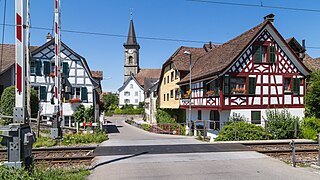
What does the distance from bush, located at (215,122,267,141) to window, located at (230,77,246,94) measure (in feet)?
10.5

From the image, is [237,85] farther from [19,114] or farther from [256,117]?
[19,114]

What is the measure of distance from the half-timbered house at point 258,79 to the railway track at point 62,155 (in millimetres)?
11423

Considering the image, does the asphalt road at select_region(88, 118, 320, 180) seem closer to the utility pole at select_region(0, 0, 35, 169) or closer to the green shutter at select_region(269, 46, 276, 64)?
the utility pole at select_region(0, 0, 35, 169)

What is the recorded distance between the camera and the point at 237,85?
21.5 m

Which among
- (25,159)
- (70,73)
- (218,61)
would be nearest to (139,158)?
(25,159)

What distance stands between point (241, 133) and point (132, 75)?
2646 inches

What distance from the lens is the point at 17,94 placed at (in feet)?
20.4

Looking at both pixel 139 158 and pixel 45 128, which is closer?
pixel 139 158

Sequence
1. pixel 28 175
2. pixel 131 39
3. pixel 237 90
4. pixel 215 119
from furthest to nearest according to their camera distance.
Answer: pixel 131 39 < pixel 215 119 < pixel 237 90 < pixel 28 175

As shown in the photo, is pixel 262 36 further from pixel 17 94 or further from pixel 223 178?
pixel 17 94

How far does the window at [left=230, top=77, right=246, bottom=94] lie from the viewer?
21.0 metres

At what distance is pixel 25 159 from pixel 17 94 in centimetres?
160

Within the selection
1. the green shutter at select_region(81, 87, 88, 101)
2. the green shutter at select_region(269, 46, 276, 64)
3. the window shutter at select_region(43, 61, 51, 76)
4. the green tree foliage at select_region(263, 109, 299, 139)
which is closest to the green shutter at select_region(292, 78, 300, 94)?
the green shutter at select_region(269, 46, 276, 64)

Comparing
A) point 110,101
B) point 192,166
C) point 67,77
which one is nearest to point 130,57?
point 110,101
